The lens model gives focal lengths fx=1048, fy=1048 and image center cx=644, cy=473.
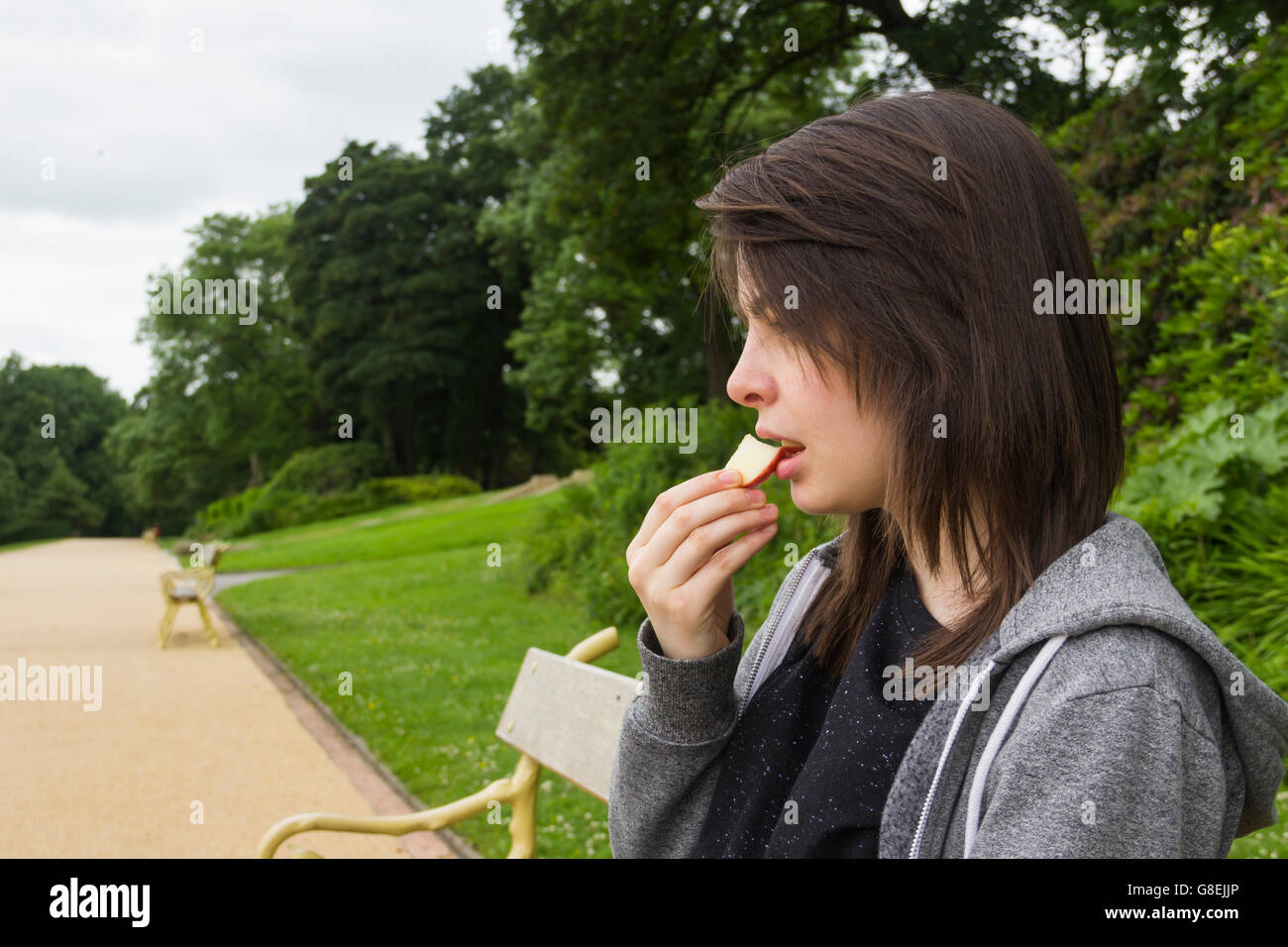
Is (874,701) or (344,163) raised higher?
(344,163)

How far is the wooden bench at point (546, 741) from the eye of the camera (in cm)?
253

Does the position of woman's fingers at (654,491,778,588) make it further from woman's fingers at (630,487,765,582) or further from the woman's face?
the woman's face

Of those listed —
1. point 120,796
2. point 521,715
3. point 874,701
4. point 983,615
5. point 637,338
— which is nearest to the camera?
point 983,615

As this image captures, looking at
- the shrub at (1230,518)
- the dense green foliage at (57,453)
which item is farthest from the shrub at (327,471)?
the shrub at (1230,518)

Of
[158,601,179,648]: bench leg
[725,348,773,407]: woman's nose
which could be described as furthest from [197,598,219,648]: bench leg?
[725,348,773,407]: woman's nose

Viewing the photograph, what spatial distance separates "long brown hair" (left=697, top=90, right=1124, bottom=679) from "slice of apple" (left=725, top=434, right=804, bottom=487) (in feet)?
0.52

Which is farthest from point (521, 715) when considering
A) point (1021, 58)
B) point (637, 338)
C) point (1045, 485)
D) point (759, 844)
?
point (637, 338)

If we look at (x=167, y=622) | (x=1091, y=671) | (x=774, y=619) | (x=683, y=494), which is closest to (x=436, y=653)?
(x=167, y=622)

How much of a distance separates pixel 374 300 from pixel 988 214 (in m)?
44.0

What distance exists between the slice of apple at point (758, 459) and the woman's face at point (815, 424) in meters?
0.04

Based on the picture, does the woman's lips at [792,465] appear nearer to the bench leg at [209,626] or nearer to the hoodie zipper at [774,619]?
the hoodie zipper at [774,619]

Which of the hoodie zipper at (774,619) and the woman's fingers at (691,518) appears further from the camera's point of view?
the hoodie zipper at (774,619)

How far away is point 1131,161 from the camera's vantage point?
7.56 metres
